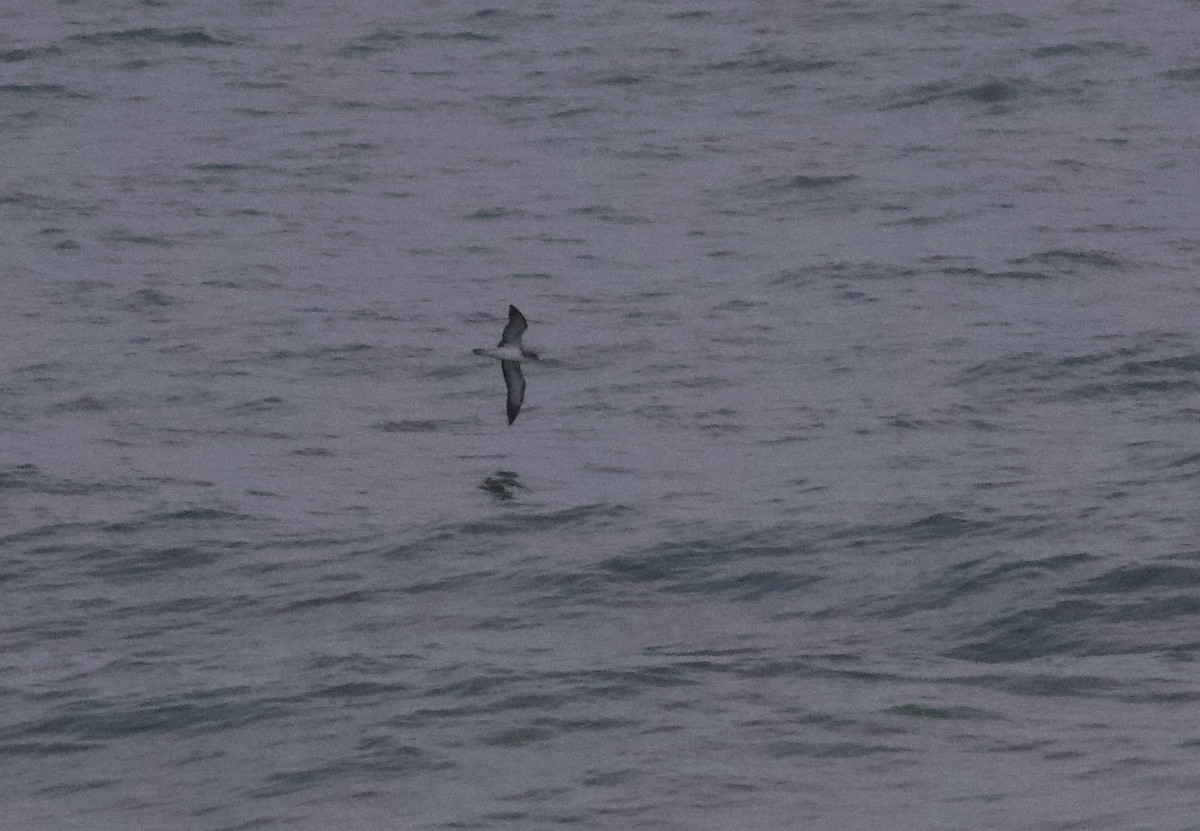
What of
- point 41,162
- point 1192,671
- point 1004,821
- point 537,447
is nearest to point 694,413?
point 537,447

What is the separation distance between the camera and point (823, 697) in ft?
73.7

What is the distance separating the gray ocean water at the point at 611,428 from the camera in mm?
21578

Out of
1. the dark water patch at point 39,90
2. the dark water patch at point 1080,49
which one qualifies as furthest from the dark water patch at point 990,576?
the dark water patch at point 39,90

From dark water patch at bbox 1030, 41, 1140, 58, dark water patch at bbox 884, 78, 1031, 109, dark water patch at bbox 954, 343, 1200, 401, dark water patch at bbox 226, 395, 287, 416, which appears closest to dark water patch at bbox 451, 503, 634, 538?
dark water patch at bbox 226, 395, 287, 416

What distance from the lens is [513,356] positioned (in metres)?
28.4

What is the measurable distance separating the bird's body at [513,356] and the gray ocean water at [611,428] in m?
0.93

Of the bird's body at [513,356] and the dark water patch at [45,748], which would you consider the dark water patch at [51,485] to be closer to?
the bird's body at [513,356]

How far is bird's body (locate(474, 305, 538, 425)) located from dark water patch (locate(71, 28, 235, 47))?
80.6ft

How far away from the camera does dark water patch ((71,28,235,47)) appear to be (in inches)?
2037

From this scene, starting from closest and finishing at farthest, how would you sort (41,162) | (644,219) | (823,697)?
1. (823,697)
2. (644,219)
3. (41,162)

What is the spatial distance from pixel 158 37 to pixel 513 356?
25.9 m

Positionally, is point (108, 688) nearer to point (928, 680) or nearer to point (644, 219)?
point (928, 680)

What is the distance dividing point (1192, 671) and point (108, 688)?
32.2 ft

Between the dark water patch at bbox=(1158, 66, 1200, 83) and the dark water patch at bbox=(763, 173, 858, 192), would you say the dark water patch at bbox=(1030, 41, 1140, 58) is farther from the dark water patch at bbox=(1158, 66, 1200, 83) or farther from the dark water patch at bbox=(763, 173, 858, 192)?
the dark water patch at bbox=(763, 173, 858, 192)
